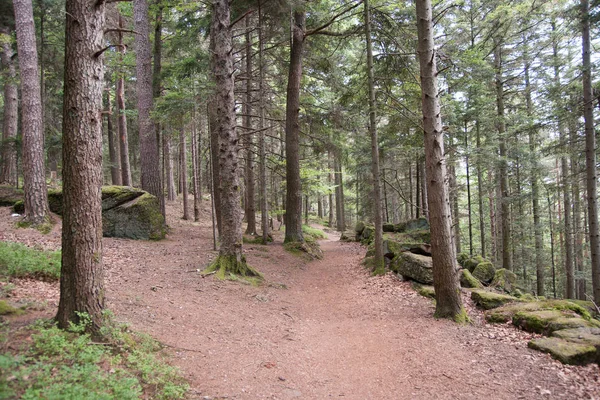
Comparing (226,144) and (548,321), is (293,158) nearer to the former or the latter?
(226,144)

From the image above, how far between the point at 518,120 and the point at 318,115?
900cm

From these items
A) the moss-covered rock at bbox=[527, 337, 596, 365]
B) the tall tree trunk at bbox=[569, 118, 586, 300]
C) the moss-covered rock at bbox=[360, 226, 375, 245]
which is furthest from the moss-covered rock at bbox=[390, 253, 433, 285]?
the moss-covered rock at bbox=[360, 226, 375, 245]

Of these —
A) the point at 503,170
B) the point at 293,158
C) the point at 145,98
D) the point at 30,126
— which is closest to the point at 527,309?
the point at 293,158

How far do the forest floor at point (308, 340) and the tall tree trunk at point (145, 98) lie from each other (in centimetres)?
368

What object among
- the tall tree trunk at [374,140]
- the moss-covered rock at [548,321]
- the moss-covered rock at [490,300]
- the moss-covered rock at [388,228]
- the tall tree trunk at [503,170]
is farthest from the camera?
the moss-covered rock at [388,228]

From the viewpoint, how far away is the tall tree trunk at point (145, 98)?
12.3m

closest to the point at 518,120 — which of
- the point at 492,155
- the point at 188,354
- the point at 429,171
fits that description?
the point at 492,155

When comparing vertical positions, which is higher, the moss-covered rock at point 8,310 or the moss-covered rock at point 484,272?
the moss-covered rock at point 8,310

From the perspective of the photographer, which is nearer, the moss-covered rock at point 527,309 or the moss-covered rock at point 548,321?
the moss-covered rock at point 548,321

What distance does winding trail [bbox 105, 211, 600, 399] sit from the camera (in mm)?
4254

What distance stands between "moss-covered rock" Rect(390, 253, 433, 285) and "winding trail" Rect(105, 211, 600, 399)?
0.53 metres

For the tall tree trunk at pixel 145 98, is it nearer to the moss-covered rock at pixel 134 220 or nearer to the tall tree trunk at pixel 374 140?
the moss-covered rock at pixel 134 220

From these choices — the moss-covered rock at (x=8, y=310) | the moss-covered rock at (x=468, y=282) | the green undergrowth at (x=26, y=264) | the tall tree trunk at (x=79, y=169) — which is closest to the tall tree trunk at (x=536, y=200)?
the moss-covered rock at (x=468, y=282)

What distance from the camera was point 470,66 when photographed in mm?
11414
